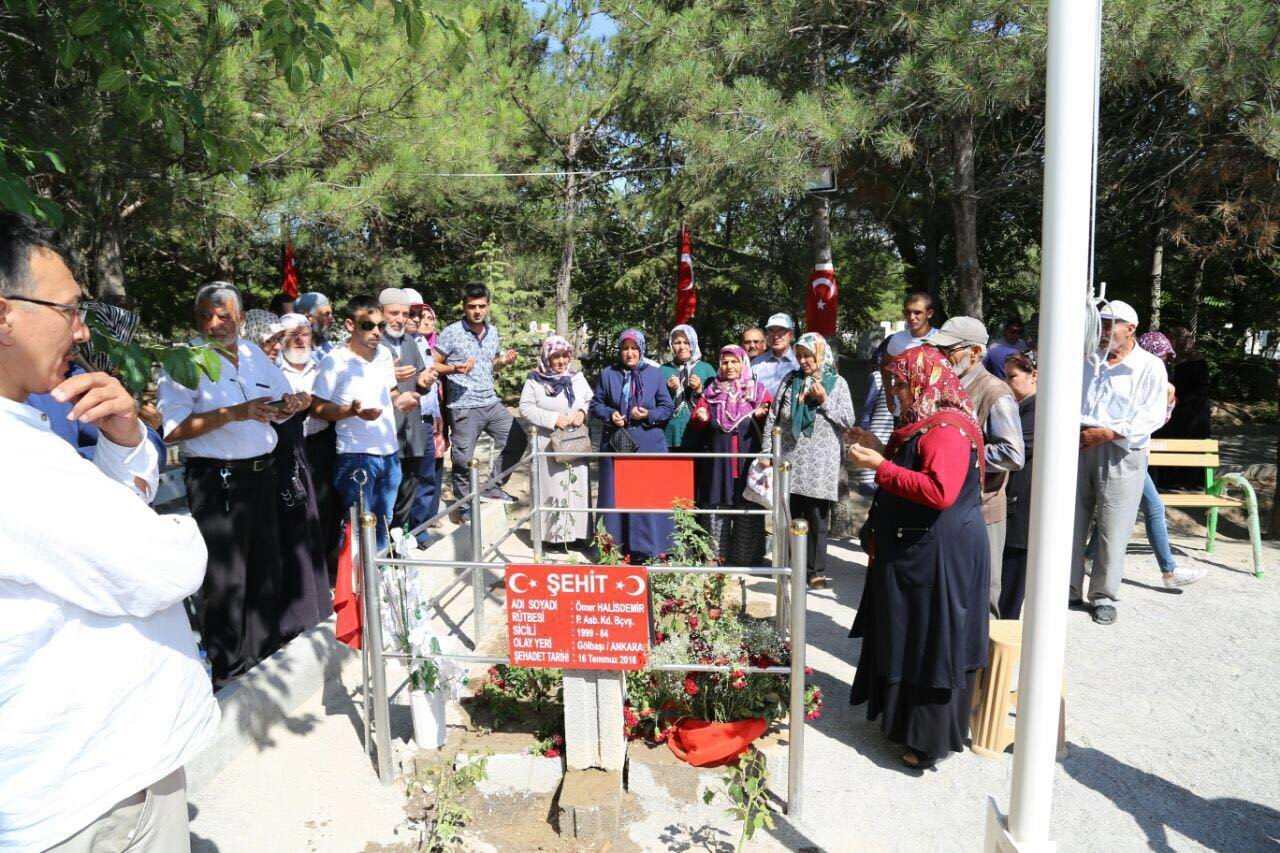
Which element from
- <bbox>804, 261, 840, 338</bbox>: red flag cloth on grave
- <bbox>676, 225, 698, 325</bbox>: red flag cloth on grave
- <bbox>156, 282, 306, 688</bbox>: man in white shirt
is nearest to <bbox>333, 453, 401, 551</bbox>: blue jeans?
<bbox>156, 282, 306, 688</bbox>: man in white shirt

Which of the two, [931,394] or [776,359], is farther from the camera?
[776,359]

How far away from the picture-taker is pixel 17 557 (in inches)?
57.8

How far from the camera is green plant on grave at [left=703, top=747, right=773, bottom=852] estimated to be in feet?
9.99

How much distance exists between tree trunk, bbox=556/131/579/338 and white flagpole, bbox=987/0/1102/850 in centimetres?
1292

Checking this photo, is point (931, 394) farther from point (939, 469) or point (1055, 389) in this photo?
point (1055, 389)

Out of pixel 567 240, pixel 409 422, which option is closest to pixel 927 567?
pixel 409 422

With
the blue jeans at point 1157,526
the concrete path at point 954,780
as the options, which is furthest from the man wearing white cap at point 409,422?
the blue jeans at point 1157,526

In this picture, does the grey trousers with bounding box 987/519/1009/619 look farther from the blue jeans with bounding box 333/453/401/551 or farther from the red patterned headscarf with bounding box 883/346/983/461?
the blue jeans with bounding box 333/453/401/551

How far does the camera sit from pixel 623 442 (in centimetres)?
639

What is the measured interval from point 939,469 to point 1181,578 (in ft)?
11.8

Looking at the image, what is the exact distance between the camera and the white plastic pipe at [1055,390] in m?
1.87

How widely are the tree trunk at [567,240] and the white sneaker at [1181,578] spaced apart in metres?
10.3

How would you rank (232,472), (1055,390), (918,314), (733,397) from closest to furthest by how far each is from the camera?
(1055,390) → (232,472) → (918,314) → (733,397)

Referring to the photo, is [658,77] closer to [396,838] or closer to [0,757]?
[396,838]
